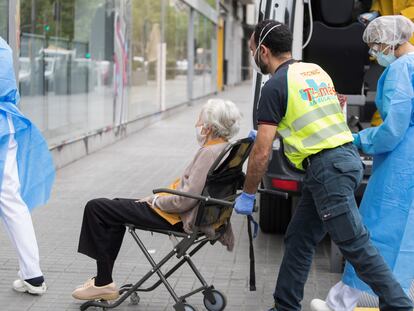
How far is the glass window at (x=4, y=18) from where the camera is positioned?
8453 mm

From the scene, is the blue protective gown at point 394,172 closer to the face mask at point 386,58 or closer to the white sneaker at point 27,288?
the face mask at point 386,58

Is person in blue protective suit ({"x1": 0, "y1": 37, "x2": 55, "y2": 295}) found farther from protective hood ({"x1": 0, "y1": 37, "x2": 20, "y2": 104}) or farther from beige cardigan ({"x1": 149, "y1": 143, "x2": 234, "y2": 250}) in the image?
beige cardigan ({"x1": 149, "y1": 143, "x2": 234, "y2": 250})

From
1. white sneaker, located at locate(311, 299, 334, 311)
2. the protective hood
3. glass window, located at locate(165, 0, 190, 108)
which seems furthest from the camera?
glass window, located at locate(165, 0, 190, 108)

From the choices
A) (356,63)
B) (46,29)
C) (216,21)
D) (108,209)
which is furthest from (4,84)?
(216,21)

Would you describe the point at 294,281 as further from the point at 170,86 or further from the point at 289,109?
the point at 170,86

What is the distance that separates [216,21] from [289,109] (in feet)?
91.0

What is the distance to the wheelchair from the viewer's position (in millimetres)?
4379

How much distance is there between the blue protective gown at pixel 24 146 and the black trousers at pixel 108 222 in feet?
2.54

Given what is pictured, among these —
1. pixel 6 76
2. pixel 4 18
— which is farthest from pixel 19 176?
pixel 4 18

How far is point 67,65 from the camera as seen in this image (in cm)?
1077

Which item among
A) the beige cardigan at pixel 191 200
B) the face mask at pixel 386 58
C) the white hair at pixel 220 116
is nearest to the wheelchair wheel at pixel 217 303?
the beige cardigan at pixel 191 200

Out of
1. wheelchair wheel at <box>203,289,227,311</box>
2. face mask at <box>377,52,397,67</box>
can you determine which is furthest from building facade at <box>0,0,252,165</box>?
face mask at <box>377,52,397,67</box>

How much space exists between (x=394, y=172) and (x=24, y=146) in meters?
2.29

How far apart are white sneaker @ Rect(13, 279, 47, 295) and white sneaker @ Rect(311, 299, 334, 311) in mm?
1662
